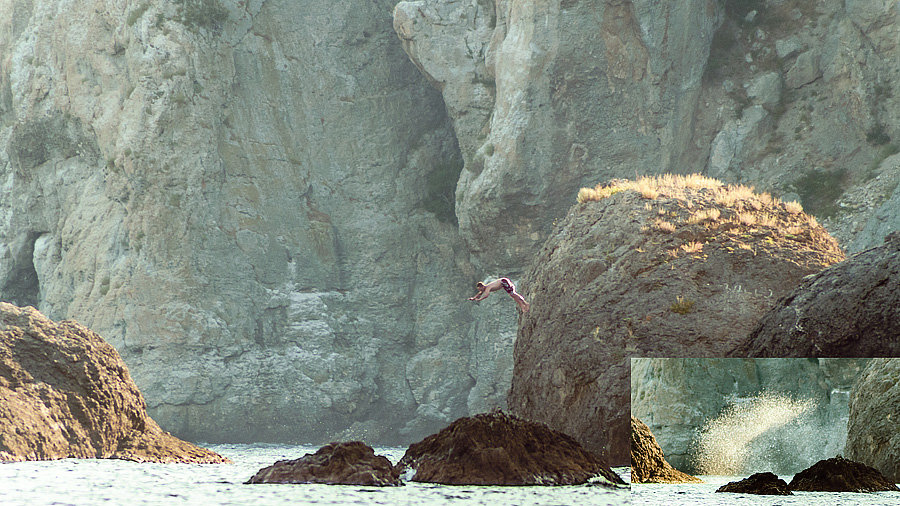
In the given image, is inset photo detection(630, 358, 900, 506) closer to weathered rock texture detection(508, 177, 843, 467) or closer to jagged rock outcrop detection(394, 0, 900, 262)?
weathered rock texture detection(508, 177, 843, 467)

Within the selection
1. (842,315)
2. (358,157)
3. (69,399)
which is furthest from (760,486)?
(358,157)

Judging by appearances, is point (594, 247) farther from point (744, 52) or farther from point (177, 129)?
point (177, 129)

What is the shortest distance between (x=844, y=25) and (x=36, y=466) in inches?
1113

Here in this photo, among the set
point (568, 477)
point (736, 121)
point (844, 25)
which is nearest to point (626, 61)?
point (736, 121)

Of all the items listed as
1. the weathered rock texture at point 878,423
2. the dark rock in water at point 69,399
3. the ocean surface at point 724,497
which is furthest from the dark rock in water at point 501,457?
the dark rock in water at point 69,399

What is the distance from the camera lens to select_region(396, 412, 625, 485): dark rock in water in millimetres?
8680

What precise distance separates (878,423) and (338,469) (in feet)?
15.4

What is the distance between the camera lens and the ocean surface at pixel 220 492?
7.64m

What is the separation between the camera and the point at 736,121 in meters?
31.6

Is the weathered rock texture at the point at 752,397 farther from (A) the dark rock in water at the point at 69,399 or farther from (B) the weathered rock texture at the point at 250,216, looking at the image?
(B) the weathered rock texture at the point at 250,216

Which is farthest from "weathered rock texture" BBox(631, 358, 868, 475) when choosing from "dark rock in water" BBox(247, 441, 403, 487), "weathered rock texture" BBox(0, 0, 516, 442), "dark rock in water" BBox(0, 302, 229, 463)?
"weathered rock texture" BBox(0, 0, 516, 442)

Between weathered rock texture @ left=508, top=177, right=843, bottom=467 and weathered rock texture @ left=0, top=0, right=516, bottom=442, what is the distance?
17794 mm

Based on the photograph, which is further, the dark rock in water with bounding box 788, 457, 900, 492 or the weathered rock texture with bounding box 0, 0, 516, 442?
the weathered rock texture with bounding box 0, 0, 516, 442

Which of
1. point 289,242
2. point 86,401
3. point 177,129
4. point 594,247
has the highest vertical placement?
point 177,129
